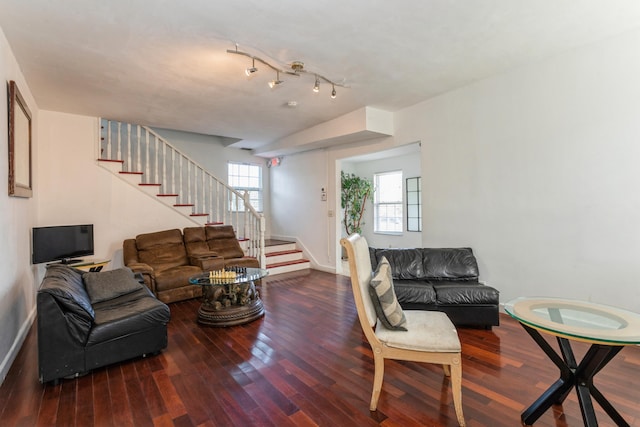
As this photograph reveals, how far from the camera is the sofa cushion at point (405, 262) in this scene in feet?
11.8

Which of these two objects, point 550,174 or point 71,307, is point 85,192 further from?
point 550,174

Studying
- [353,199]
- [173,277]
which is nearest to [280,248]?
[353,199]

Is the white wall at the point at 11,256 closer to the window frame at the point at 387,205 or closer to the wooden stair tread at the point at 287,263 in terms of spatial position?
the wooden stair tread at the point at 287,263

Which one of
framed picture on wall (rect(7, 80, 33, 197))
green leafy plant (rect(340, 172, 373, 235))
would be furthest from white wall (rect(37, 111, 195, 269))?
green leafy plant (rect(340, 172, 373, 235))

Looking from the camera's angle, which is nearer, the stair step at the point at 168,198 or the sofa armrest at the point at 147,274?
Answer: the sofa armrest at the point at 147,274

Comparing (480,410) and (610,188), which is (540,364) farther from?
(610,188)

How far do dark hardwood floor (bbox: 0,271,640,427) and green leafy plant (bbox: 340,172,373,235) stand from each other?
13.0 ft

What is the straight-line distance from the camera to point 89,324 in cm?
239

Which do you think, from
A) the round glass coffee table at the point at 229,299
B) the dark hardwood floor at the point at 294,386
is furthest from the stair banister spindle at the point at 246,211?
the dark hardwood floor at the point at 294,386

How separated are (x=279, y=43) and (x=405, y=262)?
8.83ft

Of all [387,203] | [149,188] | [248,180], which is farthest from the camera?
[248,180]

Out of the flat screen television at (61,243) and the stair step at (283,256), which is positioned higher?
the flat screen television at (61,243)

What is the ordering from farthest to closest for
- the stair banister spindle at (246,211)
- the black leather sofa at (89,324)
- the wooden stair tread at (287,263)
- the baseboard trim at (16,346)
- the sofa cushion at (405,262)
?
1. the wooden stair tread at (287,263)
2. the stair banister spindle at (246,211)
3. the sofa cushion at (405,262)
4. the baseboard trim at (16,346)
5. the black leather sofa at (89,324)

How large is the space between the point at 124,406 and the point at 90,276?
64.5 inches
